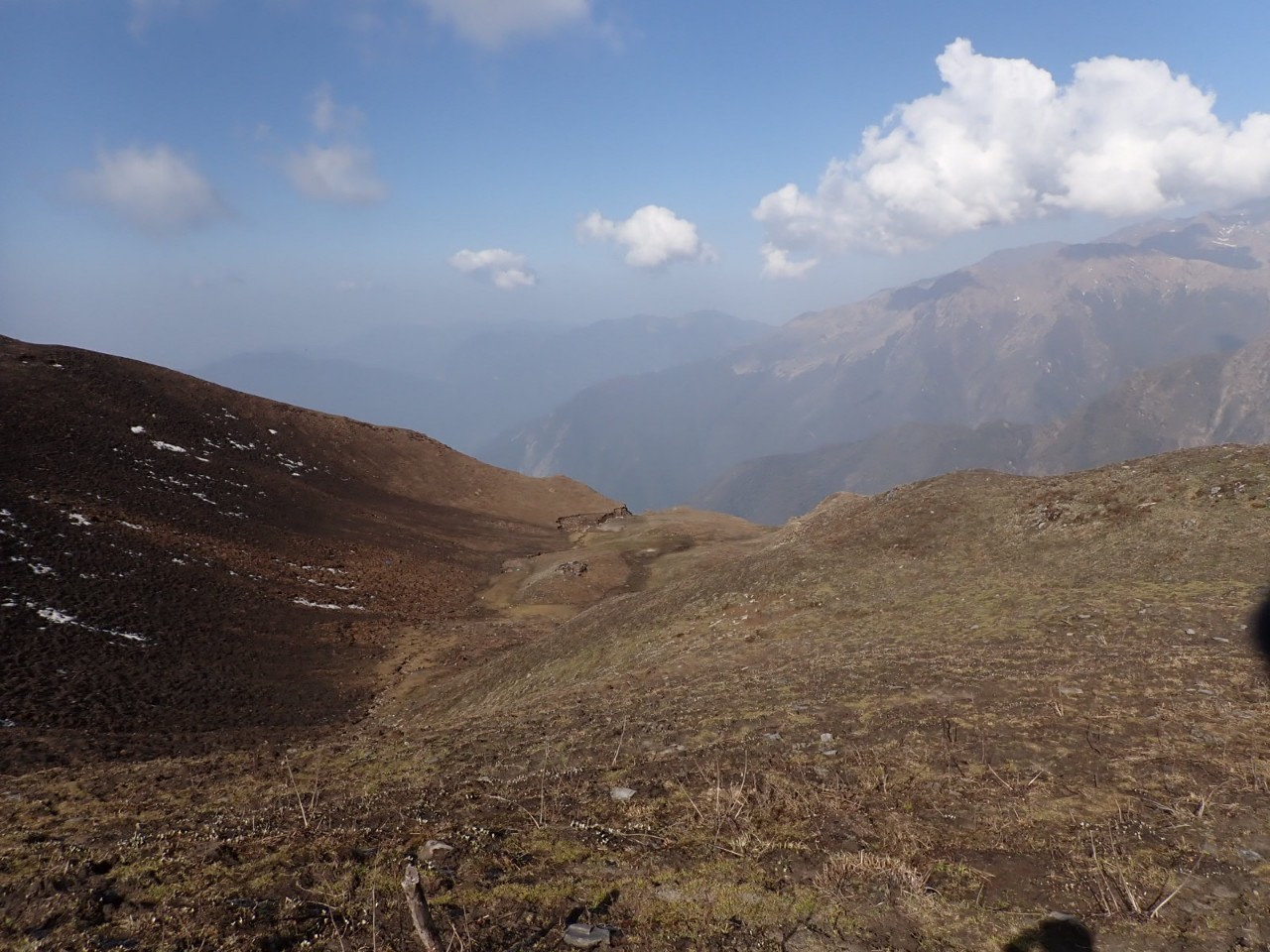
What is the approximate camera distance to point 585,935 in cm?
654

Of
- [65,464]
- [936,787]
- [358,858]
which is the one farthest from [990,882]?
[65,464]

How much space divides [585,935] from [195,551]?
46.1 m

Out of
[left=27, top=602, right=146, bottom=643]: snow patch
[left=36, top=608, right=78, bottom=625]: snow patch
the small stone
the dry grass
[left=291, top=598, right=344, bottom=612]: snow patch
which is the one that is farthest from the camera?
[left=291, top=598, right=344, bottom=612]: snow patch

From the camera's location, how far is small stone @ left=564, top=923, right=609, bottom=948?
642 cm

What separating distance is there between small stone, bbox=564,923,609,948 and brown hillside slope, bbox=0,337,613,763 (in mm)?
21544

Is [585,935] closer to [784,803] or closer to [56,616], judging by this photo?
[784,803]

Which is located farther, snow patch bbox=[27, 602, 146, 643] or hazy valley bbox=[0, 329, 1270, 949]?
snow patch bbox=[27, 602, 146, 643]

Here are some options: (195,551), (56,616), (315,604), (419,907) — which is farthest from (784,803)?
(195,551)

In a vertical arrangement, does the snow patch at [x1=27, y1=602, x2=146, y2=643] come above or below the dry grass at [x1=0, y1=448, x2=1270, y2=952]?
below

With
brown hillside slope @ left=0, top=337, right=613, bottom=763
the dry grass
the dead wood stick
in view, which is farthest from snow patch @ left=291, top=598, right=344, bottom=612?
the dead wood stick

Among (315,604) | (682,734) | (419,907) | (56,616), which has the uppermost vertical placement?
(419,907)

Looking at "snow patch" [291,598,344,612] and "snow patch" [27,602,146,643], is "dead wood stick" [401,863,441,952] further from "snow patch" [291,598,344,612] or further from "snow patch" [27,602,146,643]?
"snow patch" [291,598,344,612]

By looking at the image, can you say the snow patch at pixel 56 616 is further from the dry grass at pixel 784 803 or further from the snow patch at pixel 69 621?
the dry grass at pixel 784 803

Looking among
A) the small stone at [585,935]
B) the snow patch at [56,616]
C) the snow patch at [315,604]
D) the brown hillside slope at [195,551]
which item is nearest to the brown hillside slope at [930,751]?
the small stone at [585,935]
